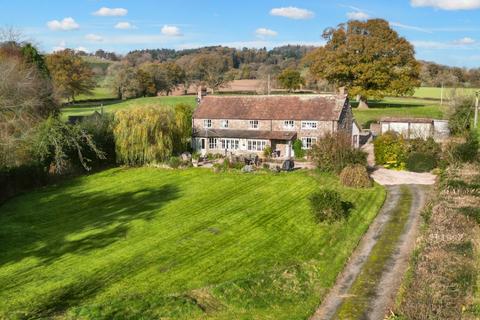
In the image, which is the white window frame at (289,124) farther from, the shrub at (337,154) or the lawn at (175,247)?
the lawn at (175,247)

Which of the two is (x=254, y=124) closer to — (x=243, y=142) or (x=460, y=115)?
(x=243, y=142)

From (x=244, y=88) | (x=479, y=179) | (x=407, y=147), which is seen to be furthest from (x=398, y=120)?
(x=244, y=88)

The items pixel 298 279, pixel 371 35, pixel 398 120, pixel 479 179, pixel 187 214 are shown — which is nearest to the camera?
pixel 298 279

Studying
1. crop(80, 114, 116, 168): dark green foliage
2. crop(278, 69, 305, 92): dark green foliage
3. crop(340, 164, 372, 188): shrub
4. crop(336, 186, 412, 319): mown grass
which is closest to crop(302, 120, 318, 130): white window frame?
crop(340, 164, 372, 188): shrub

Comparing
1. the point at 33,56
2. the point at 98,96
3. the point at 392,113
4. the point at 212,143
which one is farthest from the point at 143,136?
the point at 98,96

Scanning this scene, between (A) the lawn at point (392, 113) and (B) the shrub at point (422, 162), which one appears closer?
→ (B) the shrub at point (422, 162)

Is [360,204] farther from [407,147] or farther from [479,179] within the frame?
[407,147]

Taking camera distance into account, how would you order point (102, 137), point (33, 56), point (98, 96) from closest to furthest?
point (102, 137)
point (33, 56)
point (98, 96)

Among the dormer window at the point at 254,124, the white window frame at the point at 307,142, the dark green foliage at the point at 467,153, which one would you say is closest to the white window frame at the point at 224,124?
the dormer window at the point at 254,124
